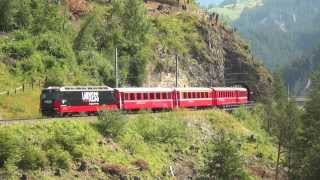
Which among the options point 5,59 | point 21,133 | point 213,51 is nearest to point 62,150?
point 21,133

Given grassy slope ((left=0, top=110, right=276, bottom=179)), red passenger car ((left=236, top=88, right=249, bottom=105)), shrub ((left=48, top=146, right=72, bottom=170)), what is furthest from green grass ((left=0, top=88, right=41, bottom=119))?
red passenger car ((left=236, top=88, right=249, bottom=105))

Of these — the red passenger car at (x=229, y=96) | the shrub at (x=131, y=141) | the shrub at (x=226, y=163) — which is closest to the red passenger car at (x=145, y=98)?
the shrub at (x=131, y=141)

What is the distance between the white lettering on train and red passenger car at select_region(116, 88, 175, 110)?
3235mm

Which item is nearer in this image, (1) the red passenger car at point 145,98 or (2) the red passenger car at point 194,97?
(1) the red passenger car at point 145,98

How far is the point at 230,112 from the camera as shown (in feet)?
269

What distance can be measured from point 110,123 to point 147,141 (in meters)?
5.69

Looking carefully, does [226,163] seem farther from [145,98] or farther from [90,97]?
[145,98]

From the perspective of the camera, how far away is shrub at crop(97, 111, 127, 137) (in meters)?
50.7

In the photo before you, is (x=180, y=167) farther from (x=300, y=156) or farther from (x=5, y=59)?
(x=5, y=59)

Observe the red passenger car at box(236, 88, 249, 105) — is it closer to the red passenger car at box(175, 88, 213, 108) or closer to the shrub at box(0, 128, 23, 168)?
the red passenger car at box(175, 88, 213, 108)

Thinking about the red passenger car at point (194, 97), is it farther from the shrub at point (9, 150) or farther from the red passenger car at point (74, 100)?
the shrub at point (9, 150)

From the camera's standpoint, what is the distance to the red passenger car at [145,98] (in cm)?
6167

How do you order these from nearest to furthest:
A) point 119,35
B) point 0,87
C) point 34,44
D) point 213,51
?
point 0,87 < point 34,44 < point 119,35 < point 213,51

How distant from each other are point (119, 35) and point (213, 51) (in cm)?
2506
